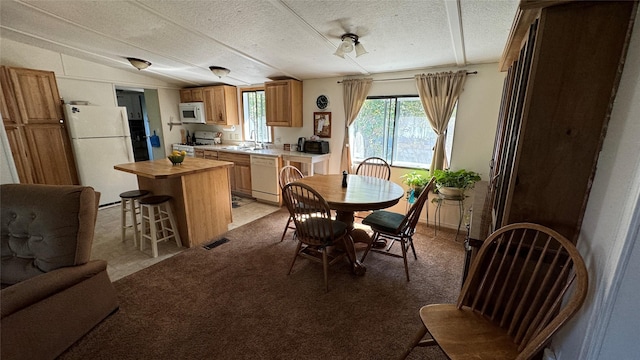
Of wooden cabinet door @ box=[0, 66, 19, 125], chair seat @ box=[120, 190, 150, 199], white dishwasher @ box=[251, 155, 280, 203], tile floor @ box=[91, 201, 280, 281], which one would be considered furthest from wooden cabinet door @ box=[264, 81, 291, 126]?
Answer: wooden cabinet door @ box=[0, 66, 19, 125]

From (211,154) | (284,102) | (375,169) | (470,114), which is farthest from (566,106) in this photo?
(211,154)

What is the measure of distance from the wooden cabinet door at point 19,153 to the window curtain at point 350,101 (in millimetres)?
4422

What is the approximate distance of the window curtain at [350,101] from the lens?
372 cm

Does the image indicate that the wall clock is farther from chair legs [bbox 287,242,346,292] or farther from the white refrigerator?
the white refrigerator

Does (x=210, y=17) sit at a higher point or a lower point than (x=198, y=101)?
higher

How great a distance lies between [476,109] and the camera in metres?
3.06

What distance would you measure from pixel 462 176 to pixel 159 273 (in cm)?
348

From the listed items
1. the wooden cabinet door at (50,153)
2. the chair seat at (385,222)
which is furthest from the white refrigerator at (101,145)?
the chair seat at (385,222)

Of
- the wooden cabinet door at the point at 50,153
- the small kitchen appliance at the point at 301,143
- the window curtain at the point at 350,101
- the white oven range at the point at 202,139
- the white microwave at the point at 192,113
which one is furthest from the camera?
the white oven range at the point at 202,139

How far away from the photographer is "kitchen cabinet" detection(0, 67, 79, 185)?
3156 millimetres

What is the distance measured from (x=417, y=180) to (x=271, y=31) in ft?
7.92

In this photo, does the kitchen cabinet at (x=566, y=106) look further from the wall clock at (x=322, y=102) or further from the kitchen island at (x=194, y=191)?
the wall clock at (x=322, y=102)

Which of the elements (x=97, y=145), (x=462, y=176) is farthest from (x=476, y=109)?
(x=97, y=145)

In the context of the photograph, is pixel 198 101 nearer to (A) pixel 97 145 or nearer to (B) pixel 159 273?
(A) pixel 97 145
